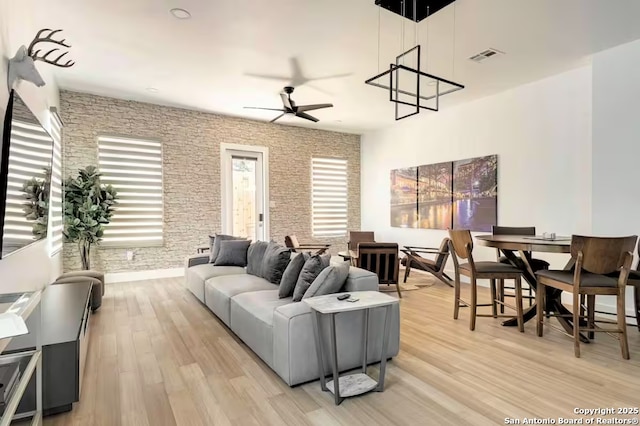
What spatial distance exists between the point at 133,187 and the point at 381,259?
4.44 metres

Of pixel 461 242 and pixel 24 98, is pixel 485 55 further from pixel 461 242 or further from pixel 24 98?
pixel 24 98

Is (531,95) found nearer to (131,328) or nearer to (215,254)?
(215,254)

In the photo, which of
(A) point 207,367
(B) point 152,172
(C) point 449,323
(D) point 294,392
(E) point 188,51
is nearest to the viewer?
(D) point 294,392

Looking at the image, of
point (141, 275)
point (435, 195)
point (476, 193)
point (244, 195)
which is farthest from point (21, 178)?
point (435, 195)

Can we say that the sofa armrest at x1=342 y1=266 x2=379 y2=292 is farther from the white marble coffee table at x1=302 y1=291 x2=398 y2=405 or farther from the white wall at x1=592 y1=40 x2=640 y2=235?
the white wall at x1=592 y1=40 x2=640 y2=235

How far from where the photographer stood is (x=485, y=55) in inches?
165

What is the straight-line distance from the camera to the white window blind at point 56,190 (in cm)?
449

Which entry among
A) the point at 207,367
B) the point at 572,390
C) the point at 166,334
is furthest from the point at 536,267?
the point at 166,334

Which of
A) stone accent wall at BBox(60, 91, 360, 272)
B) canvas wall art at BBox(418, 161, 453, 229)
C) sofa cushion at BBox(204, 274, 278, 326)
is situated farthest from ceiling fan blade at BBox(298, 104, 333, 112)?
canvas wall art at BBox(418, 161, 453, 229)

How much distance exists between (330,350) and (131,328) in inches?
94.4

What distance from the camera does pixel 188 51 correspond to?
13.5 ft

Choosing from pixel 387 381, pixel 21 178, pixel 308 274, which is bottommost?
pixel 387 381

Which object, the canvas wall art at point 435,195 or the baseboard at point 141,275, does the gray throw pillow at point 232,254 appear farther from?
the canvas wall art at point 435,195

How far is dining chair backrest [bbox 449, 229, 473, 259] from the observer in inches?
146
